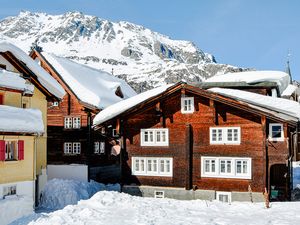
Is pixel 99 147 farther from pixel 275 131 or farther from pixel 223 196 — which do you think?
pixel 275 131

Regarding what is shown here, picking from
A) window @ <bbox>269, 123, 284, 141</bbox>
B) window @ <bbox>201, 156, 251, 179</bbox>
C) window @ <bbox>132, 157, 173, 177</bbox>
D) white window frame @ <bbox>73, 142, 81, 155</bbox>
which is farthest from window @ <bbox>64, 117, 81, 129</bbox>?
window @ <bbox>269, 123, 284, 141</bbox>

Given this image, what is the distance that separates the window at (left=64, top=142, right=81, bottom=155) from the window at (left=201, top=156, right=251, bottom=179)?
47.8 feet

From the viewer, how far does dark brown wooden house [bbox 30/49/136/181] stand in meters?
37.5

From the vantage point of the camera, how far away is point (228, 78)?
34125mm

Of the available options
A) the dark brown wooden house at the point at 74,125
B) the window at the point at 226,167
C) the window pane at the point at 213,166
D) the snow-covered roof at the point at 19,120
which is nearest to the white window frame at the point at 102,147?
the dark brown wooden house at the point at 74,125

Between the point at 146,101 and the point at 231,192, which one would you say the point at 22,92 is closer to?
the point at 146,101

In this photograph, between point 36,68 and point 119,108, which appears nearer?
point 36,68

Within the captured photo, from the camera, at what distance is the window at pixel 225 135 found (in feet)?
85.5

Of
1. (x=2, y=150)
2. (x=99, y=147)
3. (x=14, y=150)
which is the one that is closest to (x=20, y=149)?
(x=14, y=150)

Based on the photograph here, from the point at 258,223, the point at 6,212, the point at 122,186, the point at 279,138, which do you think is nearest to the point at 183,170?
the point at 122,186

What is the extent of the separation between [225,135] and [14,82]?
537 inches

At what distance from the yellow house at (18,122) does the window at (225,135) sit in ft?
35.5

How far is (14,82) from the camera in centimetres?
2605

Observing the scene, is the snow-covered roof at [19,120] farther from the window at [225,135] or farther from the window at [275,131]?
the window at [275,131]
